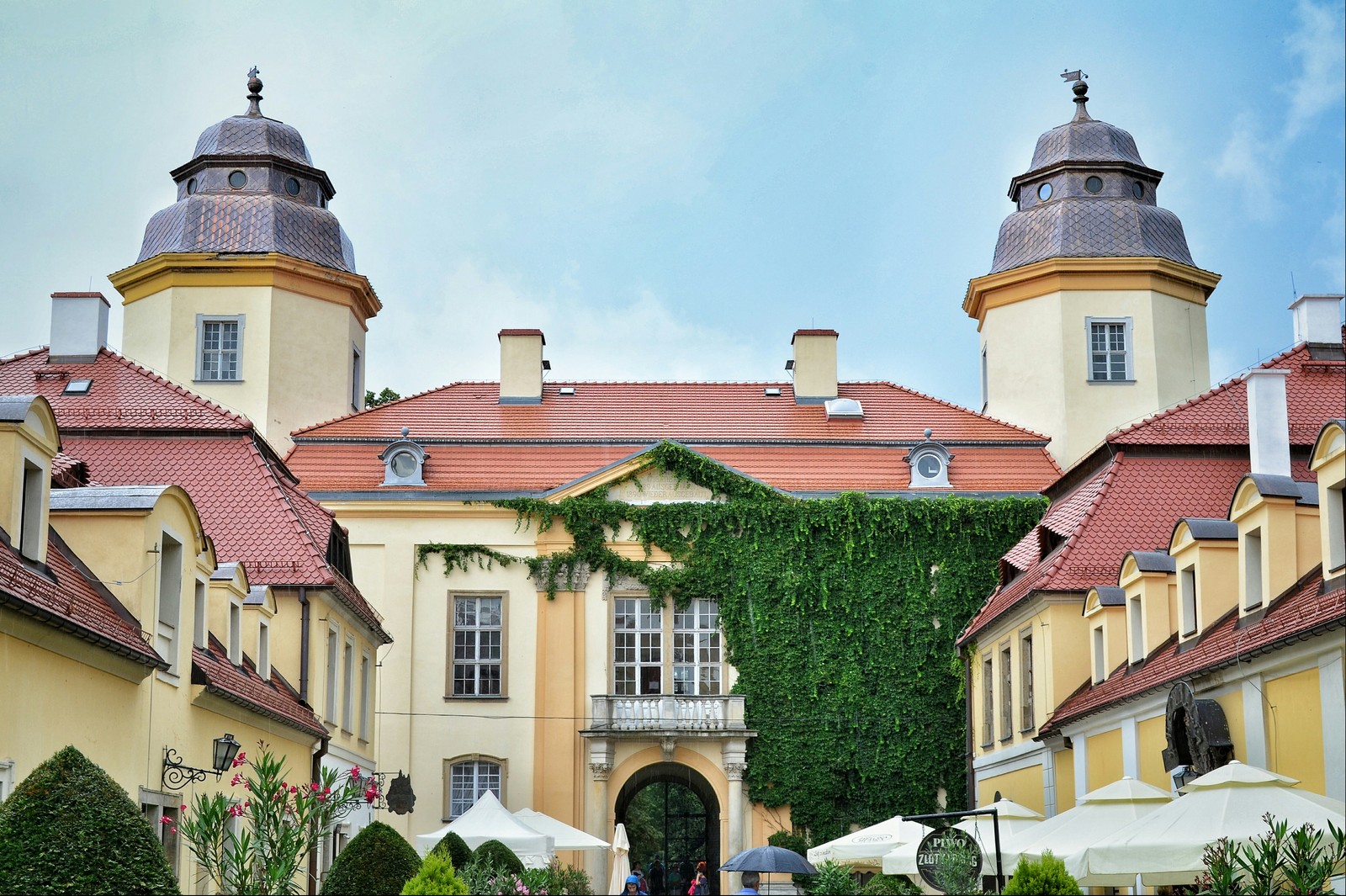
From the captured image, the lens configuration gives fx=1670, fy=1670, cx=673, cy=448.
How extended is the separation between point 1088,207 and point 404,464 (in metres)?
15.4

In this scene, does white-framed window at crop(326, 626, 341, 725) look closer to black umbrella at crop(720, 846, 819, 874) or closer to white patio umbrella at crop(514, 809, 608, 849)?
white patio umbrella at crop(514, 809, 608, 849)

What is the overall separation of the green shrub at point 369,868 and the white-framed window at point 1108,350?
25.0 meters

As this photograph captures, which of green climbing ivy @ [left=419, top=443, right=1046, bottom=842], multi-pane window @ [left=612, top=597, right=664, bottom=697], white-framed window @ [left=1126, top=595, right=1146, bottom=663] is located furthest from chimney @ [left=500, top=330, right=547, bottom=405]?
white-framed window @ [left=1126, top=595, right=1146, bottom=663]

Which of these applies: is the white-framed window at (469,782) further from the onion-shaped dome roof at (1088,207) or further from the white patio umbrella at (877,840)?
the onion-shaped dome roof at (1088,207)

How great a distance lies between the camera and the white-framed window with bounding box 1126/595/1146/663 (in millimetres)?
19594

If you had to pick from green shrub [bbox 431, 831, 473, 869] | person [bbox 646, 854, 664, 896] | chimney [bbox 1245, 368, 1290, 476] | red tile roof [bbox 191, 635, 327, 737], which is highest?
chimney [bbox 1245, 368, 1290, 476]

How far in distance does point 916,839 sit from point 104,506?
11.5 meters

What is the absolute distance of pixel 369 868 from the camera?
1288cm

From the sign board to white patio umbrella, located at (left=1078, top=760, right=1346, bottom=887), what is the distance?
7.97ft

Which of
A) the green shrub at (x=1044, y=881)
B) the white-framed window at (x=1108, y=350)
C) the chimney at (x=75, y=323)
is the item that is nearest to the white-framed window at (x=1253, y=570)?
the green shrub at (x=1044, y=881)

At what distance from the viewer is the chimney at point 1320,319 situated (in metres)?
26.2

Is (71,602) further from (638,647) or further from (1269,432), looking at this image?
(638,647)

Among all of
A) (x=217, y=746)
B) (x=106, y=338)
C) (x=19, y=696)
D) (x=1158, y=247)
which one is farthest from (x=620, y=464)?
(x=19, y=696)

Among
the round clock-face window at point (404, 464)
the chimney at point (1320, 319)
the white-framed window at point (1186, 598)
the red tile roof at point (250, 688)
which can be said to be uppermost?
the chimney at point (1320, 319)
